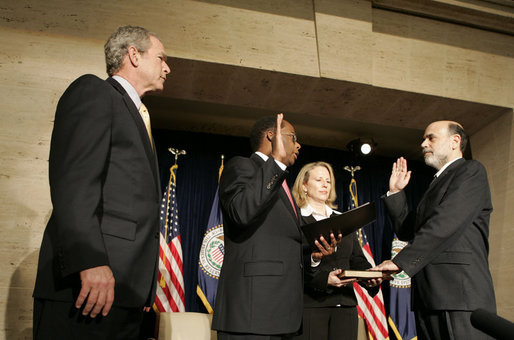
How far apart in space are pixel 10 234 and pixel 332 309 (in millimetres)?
2121

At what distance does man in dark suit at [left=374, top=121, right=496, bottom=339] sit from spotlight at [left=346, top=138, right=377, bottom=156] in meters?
3.58

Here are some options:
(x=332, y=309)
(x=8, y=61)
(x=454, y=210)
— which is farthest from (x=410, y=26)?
(x=8, y=61)

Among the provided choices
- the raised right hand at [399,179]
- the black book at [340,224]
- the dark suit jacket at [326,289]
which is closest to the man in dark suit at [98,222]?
the black book at [340,224]

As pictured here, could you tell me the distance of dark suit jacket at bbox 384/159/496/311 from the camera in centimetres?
226

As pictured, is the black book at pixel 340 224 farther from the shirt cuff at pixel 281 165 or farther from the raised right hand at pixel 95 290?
the raised right hand at pixel 95 290

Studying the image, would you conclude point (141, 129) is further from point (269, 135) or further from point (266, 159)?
point (269, 135)

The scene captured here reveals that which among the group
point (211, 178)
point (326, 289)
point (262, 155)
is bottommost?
point (326, 289)

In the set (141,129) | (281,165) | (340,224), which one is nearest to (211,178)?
(340,224)

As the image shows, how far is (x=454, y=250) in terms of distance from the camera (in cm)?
236

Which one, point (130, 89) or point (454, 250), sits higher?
point (130, 89)

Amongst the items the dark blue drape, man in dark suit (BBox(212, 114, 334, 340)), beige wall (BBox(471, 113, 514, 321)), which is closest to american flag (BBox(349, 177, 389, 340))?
the dark blue drape

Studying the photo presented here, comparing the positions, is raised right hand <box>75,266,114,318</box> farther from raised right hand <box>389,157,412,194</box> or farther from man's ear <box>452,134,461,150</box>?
man's ear <box>452,134,461,150</box>

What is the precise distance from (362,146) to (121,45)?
4.86 metres

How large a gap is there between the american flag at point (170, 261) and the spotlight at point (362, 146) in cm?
252
